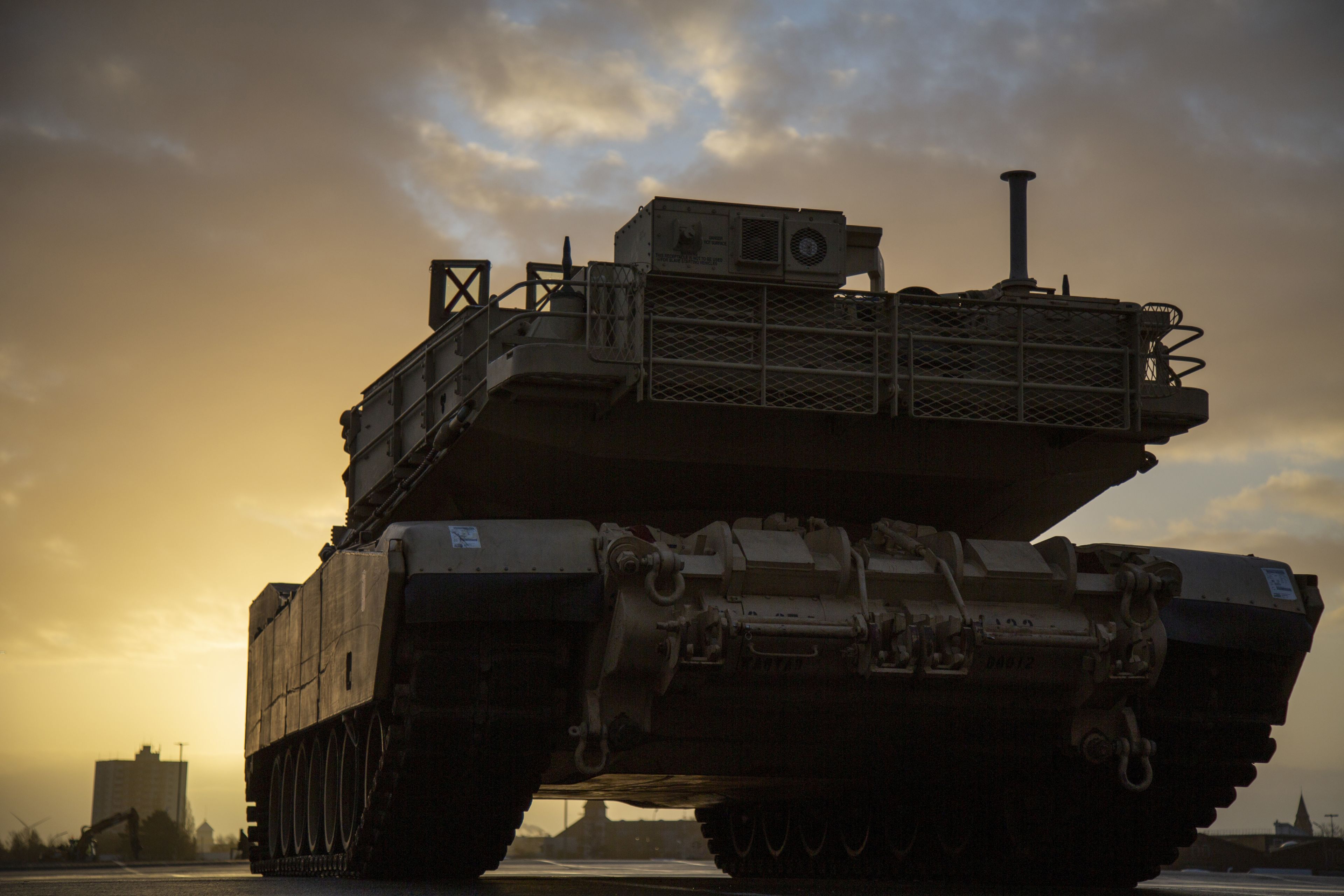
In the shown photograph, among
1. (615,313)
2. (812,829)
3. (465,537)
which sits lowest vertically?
(812,829)

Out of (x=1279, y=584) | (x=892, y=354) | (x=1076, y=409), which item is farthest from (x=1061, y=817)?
(x=892, y=354)

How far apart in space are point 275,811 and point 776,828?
5.49 meters

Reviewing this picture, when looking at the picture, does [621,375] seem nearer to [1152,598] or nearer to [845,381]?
[845,381]

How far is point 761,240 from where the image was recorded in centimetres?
1287

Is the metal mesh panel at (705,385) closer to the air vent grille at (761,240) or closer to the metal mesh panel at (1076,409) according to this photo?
the air vent grille at (761,240)

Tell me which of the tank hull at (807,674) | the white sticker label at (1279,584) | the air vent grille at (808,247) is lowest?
the tank hull at (807,674)

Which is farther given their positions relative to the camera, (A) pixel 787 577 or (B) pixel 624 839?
(B) pixel 624 839

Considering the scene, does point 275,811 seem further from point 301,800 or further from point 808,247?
point 808,247

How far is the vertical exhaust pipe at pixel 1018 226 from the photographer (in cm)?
1452

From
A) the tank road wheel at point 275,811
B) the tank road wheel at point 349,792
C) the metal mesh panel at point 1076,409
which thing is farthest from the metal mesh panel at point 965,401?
the tank road wheel at point 275,811

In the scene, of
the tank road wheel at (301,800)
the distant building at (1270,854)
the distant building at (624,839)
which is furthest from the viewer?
the distant building at (624,839)

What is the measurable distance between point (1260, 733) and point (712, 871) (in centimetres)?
Result: 1291

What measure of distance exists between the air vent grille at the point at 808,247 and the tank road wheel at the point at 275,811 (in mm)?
8714

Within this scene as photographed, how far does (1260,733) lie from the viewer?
12805 mm
